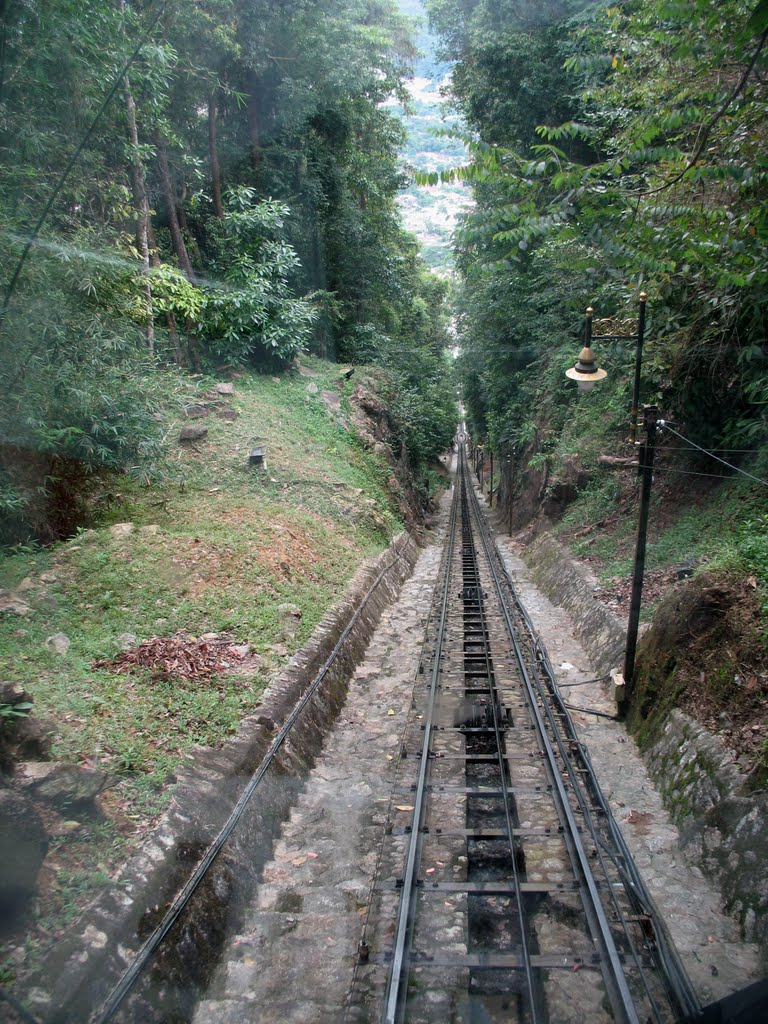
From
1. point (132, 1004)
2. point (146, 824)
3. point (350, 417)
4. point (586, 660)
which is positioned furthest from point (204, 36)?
point (132, 1004)

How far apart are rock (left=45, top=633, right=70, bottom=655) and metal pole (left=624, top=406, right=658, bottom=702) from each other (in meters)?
6.29

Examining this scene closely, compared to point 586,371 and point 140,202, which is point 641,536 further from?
point 140,202

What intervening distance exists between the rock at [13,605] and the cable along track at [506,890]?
14.3 feet

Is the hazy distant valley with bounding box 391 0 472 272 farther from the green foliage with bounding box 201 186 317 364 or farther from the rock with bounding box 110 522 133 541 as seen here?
the rock with bounding box 110 522 133 541

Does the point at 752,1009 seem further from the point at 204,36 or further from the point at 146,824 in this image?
the point at 204,36

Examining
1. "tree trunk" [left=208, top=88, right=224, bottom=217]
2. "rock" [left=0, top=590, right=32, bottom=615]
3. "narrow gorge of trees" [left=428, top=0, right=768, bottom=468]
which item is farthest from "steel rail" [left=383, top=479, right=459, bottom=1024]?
"tree trunk" [left=208, top=88, right=224, bottom=217]

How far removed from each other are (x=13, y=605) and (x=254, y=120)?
1850 centimetres

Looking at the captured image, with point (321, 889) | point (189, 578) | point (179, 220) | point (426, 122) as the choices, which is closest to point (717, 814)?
point (321, 889)

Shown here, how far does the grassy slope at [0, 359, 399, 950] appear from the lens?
5.16m

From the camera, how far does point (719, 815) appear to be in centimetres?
515

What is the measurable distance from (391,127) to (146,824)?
2738 centimetres

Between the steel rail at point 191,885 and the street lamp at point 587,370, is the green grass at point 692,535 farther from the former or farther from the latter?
the steel rail at point 191,885

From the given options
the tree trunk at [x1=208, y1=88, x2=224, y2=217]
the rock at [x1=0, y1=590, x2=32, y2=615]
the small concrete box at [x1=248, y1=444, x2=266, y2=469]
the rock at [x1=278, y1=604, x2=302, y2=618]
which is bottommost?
the rock at [x1=278, y1=604, x2=302, y2=618]

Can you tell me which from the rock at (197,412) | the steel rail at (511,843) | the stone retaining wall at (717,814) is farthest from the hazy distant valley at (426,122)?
the stone retaining wall at (717,814)
